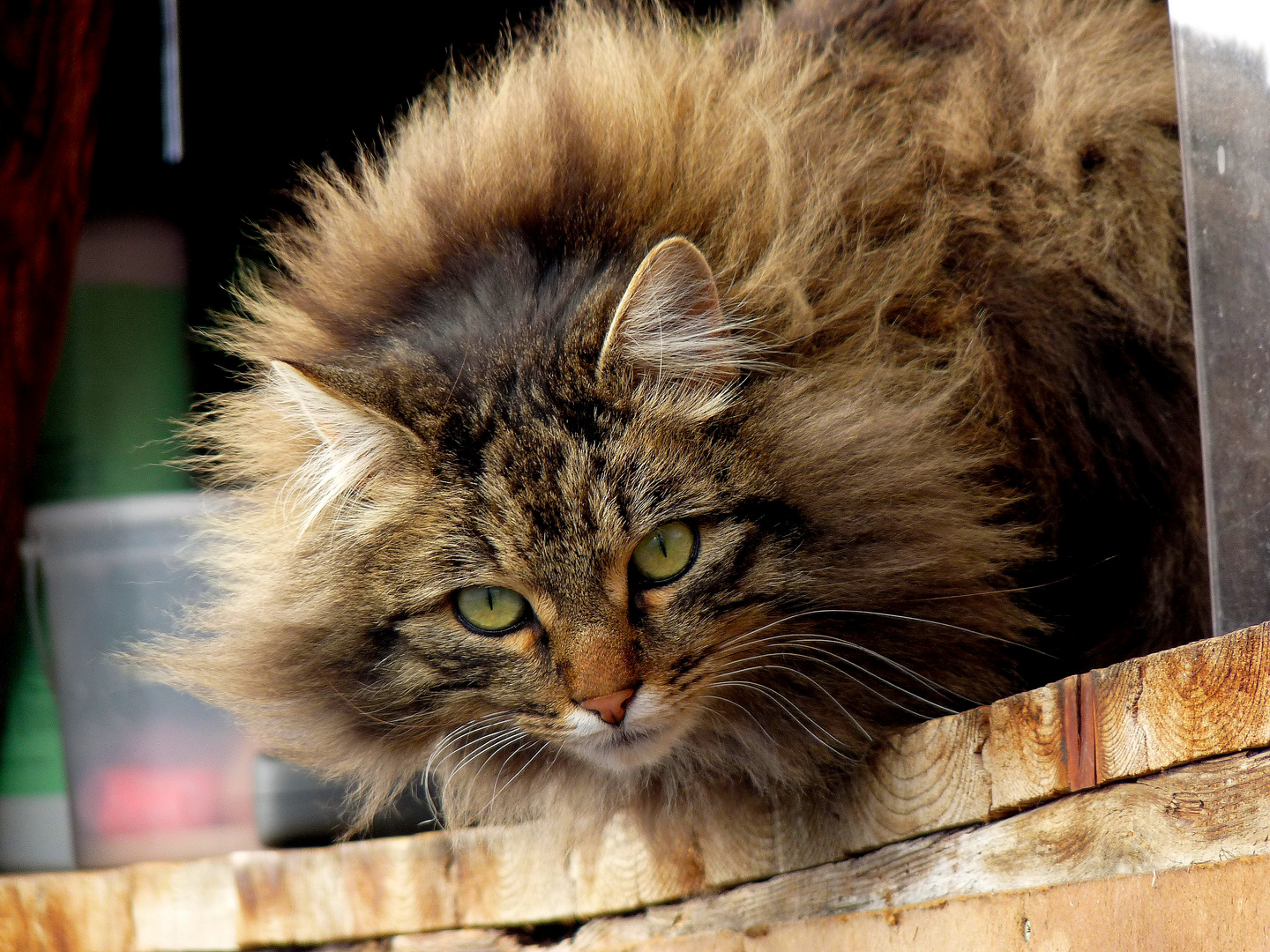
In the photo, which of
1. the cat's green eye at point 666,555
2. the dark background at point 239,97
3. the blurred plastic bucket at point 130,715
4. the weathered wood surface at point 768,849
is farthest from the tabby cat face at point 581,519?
the dark background at point 239,97

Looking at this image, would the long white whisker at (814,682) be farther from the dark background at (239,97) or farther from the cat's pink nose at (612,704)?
the dark background at (239,97)

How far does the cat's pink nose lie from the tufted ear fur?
0.39 meters

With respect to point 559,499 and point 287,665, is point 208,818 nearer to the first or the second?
point 287,665

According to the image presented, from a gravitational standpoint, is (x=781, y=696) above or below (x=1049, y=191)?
below

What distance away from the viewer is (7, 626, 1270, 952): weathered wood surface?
1.08 metres

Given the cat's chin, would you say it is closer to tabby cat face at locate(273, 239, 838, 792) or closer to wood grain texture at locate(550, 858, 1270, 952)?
tabby cat face at locate(273, 239, 838, 792)

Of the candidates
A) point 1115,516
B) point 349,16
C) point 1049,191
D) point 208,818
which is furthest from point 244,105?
point 1115,516

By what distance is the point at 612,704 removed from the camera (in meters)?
1.46

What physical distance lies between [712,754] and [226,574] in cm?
74

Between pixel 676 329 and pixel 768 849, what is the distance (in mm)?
652

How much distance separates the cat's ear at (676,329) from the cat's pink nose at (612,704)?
37 cm

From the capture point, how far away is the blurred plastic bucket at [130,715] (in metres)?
2.74

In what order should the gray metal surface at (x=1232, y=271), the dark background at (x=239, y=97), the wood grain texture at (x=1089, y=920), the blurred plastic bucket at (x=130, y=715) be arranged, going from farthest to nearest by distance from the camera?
1. the dark background at (x=239, y=97)
2. the blurred plastic bucket at (x=130, y=715)
3. the gray metal surface at (x=1232, y=271)
4. the wood grain texture at (x=1089, y=920)

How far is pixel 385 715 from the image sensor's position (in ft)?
5.47
